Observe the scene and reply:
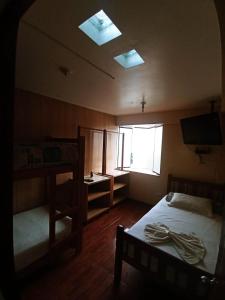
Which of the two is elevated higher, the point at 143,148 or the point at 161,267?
the point at 143,148

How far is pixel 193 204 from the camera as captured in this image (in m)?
2.43

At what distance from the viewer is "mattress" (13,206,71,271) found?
4.98ft

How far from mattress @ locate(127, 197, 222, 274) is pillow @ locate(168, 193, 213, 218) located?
78 millimetres

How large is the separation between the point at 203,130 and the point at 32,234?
2.90 m

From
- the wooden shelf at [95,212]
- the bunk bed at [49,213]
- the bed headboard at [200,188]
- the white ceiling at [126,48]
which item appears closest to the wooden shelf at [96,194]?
the wooden shelf at [95,212]

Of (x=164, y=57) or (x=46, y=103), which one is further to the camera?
(x=46, y=103)

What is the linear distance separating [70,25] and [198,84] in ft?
5.19

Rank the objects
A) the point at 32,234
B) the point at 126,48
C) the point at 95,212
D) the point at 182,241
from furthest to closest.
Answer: the point at 95,212
the point at 32,234
the point at 182,241
the point at 126,48

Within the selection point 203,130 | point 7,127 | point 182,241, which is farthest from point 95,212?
point 7,127

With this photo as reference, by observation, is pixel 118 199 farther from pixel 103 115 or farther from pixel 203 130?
pixel 203 130

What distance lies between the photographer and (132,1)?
0.78 m

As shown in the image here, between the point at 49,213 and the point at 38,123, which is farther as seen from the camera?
the point at 38,123

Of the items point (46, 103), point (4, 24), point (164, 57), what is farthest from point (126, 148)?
point (4, 24)

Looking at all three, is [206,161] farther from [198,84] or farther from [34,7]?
[34,7]
